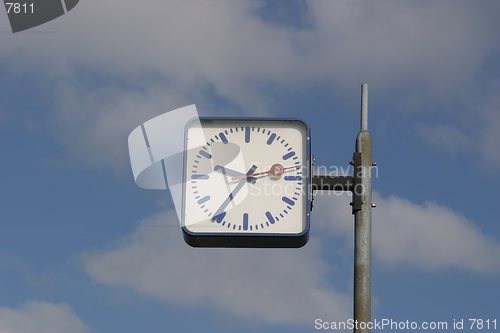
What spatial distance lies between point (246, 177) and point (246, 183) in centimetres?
8

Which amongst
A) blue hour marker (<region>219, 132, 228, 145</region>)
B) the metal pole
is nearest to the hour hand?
blue hour marker (<region>219, 132, 228, 145</region>)

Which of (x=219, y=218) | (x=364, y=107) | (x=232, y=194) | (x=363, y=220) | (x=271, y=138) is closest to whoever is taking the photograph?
(x=363, y=220)

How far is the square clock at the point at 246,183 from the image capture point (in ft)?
28.4

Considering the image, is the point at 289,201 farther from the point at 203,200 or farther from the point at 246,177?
the point at 203,200

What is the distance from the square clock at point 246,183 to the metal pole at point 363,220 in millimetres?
1047

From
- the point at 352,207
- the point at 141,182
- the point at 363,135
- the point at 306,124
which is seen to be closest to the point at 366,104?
the point at 363,135

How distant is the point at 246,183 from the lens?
29.5ft

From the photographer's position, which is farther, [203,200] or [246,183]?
[246,183]

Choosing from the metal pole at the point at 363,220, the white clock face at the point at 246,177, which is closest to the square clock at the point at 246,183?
the white clock face at the point at 246,177

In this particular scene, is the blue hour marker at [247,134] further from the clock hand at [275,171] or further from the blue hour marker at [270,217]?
the blue hour marker at [270,217]

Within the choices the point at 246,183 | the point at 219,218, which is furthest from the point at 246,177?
the point at 219,218

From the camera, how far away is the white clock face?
28.6 feet

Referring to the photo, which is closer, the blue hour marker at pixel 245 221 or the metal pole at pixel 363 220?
the metal pole at pixel 363 220

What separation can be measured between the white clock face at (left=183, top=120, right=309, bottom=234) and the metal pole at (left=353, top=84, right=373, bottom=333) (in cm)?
113
